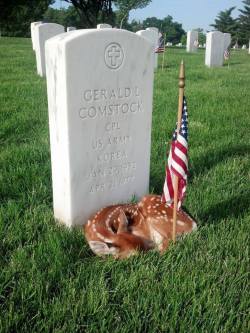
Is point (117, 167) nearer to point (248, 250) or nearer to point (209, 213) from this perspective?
point (209, 213)

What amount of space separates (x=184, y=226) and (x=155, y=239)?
22 cm

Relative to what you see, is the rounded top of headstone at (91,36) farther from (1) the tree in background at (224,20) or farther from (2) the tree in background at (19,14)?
(1) the tree in background at (224,20)

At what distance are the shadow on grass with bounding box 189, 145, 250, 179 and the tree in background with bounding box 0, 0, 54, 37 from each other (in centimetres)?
3592

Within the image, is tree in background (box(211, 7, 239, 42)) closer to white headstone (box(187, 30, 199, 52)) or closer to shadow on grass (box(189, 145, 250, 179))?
white headstone (box(187, 30, 199, 52))

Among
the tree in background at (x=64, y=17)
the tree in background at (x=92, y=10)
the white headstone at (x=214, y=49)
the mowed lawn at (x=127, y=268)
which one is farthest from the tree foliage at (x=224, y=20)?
the mowed lawn at (x=127, y=268)

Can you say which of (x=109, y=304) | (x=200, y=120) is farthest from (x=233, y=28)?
(x=109, y=304)

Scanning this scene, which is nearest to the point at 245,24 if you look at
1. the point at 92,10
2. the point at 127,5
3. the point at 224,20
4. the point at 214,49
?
the point at 224,20

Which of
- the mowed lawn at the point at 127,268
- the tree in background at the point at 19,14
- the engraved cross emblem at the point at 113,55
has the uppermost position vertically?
the tree in background at the point at 19,14

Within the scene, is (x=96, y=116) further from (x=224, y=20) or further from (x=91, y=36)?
(x=224, y=20)

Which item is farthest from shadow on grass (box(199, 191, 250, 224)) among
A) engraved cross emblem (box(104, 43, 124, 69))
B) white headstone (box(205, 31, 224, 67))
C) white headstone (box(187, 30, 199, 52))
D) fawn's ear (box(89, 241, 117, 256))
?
white headstone (box(187, 30, 199, 52))

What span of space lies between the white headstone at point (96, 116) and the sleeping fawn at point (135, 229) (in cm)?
31

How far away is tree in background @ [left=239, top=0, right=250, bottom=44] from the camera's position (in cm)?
6244

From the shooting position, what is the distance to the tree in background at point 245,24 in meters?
62.4

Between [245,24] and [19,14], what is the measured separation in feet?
140
